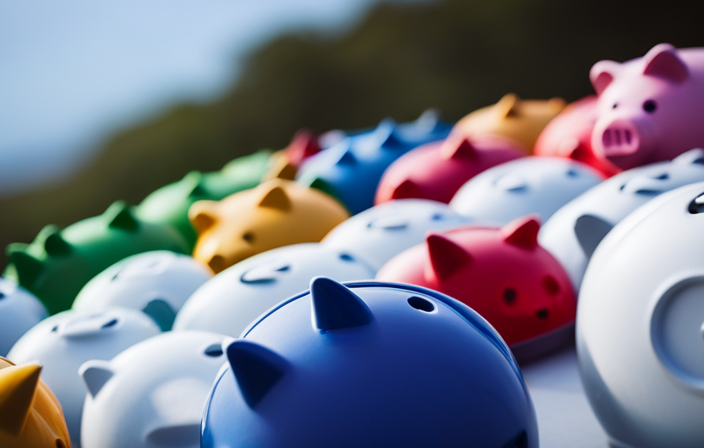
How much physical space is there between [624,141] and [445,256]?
117cm

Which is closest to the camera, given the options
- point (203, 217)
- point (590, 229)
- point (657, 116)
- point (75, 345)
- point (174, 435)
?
point (174, 435)

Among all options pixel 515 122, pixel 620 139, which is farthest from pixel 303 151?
pixel 620 139

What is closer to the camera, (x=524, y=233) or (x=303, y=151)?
(x=524, y=233)

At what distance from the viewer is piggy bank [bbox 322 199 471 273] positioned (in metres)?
3.73

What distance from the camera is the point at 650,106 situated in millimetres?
3697

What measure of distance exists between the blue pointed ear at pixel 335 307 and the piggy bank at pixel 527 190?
2.28 meters

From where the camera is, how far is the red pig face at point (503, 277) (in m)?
3.05

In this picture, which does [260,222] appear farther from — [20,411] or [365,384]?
[365,384]

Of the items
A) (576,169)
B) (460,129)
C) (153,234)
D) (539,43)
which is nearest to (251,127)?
(539,43)

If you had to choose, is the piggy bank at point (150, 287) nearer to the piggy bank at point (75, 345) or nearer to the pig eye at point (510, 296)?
the piggy bank at point (75, 345)

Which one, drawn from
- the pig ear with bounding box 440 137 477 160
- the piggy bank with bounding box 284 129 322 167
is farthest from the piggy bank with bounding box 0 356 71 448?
the piggy bank with bounding box 284 129 322 167

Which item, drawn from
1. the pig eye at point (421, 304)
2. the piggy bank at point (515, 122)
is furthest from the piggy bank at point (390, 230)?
the piggy bank at point (515, 122)

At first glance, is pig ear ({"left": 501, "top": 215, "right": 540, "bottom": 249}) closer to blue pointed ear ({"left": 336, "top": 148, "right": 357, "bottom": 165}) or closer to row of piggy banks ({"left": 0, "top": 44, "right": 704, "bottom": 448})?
row of piggy banks ({"left": 0, "top": 44, "right": 704, "bottom": 448})

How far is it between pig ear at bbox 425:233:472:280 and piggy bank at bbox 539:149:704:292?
429 mm
